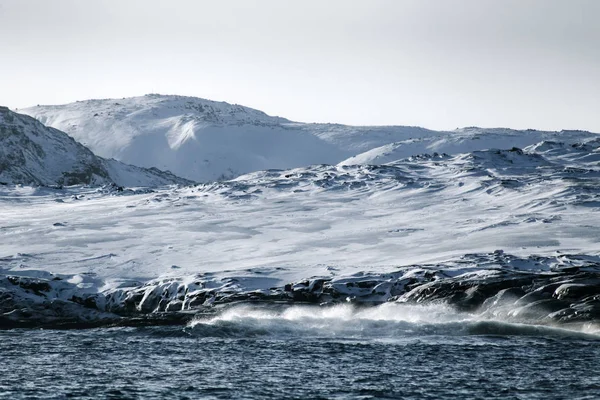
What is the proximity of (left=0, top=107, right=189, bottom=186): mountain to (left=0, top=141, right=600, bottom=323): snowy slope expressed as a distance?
25.3 metres

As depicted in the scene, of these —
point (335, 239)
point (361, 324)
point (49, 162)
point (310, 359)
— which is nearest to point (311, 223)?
point (335, 239)

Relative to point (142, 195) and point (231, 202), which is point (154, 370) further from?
point (142, 195)

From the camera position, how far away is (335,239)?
48625mm

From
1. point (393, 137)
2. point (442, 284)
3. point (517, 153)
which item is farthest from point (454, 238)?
point (393, 137)

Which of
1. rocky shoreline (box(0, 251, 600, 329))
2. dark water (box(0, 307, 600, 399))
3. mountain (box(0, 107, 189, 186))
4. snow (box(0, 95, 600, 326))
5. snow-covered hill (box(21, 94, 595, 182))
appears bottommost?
dark water (box(0, 307, 600, 399))

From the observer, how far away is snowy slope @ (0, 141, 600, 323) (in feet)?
121

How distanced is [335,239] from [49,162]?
212 ft

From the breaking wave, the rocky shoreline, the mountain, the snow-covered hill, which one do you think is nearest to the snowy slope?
the rocky shoreline

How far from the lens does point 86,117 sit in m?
190

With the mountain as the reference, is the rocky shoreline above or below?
below

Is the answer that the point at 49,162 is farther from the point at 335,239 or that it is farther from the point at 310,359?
the point at 310,359

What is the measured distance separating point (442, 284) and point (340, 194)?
28222mm

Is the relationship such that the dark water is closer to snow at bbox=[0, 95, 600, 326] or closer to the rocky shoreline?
the rocky shoreline

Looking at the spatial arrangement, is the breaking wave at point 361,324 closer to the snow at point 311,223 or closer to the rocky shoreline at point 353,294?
the rocky shoreline at point 353,294
